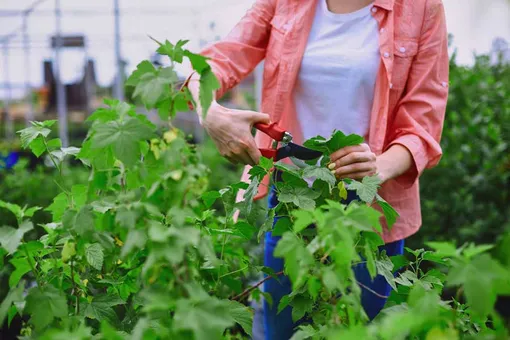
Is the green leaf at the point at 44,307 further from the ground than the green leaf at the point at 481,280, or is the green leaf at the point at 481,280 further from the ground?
the green leaf at the point at 481,280

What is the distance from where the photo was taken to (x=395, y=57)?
1629 mm

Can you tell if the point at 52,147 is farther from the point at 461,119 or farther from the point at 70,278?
the point at 461,119

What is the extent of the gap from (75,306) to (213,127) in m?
0.51

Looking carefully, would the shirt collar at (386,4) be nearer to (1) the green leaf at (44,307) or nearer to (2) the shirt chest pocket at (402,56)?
(2) the shirt chest pocket at (402,56)

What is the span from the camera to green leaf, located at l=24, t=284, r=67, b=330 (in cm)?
107

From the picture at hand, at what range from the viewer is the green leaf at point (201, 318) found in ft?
2.90

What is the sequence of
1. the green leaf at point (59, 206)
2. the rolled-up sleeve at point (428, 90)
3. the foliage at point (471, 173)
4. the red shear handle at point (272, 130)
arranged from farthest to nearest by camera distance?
1. the foliage at point (471, 173)
2. the rolled-up sleeve at point (428, 90)
3. the red shear handle at point (272, 130)
4. the green leaf at point (59, 206)

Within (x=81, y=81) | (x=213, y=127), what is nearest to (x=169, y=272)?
(x=213, y=127)

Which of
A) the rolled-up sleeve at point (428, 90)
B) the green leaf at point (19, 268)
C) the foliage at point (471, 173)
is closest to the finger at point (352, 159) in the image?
the rolled-up sleeve at point (428, 90)

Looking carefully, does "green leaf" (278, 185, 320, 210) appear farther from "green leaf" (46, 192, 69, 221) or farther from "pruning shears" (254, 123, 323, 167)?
"green leaf" (46, 192, 69, 221)

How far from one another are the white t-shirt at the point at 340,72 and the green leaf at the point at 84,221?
0.81 m

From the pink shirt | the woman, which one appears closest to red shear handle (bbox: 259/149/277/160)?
the woman

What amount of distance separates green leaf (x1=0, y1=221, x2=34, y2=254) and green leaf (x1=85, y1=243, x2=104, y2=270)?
18cm

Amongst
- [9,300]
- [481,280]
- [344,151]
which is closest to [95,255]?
[9,300]
